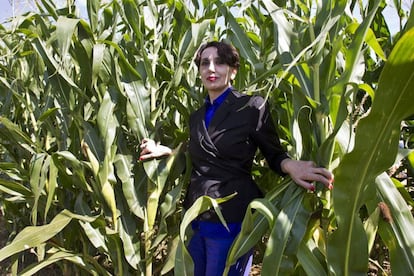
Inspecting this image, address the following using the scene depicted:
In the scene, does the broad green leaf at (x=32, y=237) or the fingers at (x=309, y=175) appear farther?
the broad green leaf at (x=32, y=237)

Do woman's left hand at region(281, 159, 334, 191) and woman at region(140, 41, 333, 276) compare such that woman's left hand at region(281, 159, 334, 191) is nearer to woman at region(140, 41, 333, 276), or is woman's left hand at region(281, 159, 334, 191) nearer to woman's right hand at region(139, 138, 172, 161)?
woman at region(140, 41, 333, 276)

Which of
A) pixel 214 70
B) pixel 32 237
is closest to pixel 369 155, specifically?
pixel 214 70

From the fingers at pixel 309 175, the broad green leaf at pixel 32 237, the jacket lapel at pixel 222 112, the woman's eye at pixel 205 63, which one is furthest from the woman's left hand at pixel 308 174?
the broad green leaf at pixel 32 237

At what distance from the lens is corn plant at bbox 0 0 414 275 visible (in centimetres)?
79

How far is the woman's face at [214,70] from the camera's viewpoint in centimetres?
119

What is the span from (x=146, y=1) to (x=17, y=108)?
30.3 inches

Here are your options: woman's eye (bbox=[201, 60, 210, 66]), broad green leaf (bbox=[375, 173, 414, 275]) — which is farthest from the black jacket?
broad green leaf (bbox=[375, 173, 414, 275])

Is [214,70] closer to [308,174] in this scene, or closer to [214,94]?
[214,94]

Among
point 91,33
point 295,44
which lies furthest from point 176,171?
point 295,44

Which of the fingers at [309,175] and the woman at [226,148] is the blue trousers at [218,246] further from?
the fingers at [309,175]

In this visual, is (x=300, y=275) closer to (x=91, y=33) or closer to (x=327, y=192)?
(x=327, y=192)

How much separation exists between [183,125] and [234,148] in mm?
547

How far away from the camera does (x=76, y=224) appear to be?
4.96ft

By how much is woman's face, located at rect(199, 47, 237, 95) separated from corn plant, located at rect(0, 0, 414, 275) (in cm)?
8
